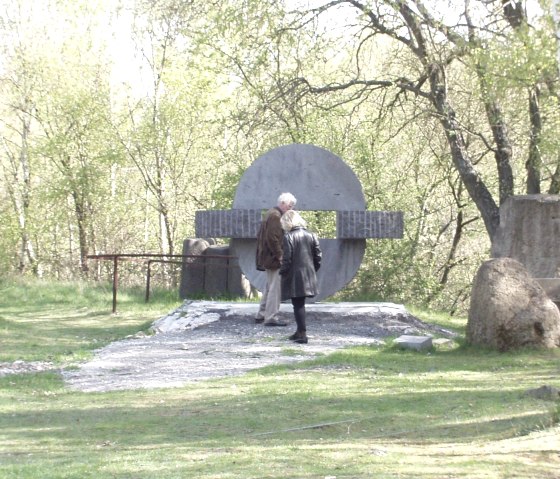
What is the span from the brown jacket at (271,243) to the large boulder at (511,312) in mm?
2976

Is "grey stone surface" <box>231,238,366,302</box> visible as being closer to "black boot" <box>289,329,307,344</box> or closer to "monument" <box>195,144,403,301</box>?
"monument" <box>195,144,403,301</box>

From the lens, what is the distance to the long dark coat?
11992mm

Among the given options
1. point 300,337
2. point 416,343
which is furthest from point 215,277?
point 416,343

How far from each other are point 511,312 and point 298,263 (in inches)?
102

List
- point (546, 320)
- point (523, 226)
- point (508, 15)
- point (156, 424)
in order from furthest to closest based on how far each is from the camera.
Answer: point (508, 15) → point (523, 226) → point (546, 320) → point (156, 424)

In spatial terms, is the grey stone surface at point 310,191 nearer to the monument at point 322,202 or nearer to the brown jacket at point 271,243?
the monument at point 322,202

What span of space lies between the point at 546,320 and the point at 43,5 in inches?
896

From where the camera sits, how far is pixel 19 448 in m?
6.82

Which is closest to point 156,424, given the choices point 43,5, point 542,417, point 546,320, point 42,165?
point 542,417

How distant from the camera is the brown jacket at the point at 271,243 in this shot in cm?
1352

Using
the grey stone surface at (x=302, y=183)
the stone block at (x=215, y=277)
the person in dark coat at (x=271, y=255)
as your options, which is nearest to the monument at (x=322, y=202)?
the grey stone surface at (x=302, y=183)

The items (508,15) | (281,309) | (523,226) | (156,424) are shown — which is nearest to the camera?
(156,424)

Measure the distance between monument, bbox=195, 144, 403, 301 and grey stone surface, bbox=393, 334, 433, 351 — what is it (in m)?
3.79

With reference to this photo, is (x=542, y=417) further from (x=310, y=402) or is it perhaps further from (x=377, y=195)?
(x=377, y=195)
